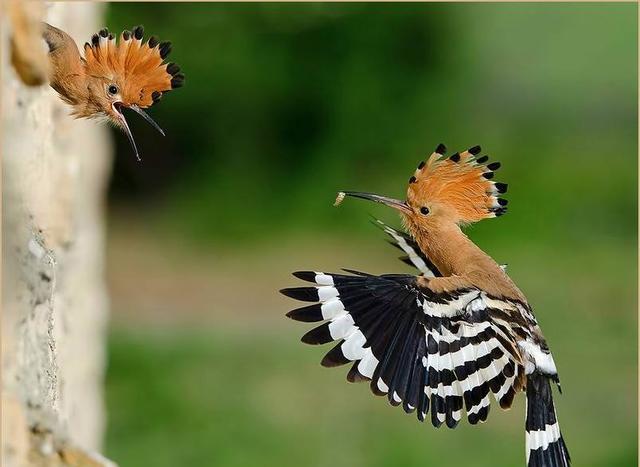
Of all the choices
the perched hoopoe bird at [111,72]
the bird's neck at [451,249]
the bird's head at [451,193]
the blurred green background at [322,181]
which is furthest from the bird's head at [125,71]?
the blurred green background at [322,181]

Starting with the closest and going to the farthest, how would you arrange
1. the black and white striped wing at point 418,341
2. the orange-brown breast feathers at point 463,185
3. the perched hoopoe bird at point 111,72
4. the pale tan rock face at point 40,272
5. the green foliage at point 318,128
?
1. the pale tan rock face at point 40,272
2. the perched hoopoe bird at point 111,72
3. the black and white striped wing at point 418,341
4. the orange-brown breast feathers at point 463,185
5. the green foliage at point 318,128

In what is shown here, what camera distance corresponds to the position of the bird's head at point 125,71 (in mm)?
1537

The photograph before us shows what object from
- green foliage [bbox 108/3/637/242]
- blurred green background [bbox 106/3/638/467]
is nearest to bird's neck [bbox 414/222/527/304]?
blurred green background [bbox 106/3/638/467]

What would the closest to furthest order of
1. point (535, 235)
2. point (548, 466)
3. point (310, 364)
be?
point (548, 466), point (310, 364), point (535, 235)

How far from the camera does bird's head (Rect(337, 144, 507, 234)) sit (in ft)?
6.28

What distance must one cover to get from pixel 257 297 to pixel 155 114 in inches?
40.2

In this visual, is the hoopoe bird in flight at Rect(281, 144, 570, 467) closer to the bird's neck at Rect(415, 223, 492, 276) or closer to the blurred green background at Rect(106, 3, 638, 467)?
the bird's neck at Rect(415, 223, 492, 276)

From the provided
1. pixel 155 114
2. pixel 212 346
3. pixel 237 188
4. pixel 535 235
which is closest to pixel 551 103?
pixel 535 235

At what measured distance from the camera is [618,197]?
6586 millimetres

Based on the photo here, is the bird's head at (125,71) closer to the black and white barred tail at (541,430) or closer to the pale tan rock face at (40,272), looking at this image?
the pale tan rock face at (40,272)

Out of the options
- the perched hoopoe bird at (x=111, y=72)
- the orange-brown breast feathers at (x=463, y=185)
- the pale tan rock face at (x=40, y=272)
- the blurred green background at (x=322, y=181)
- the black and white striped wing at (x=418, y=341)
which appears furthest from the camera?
the blurred green background at (x=322, y=181)

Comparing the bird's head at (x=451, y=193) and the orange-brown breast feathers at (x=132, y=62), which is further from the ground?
the bird's head at (x=451, y=193)

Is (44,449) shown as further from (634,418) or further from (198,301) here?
(198,301)

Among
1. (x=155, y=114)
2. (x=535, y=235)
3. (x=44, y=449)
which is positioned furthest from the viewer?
(x=535, y=235)
